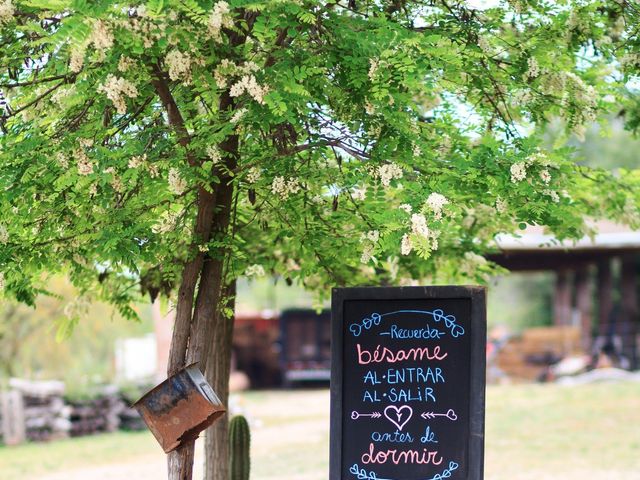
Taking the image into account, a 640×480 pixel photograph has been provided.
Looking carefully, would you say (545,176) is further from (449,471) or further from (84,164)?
(84,164)

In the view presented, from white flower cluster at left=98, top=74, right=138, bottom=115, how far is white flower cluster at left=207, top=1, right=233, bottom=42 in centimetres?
56

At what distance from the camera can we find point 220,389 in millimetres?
7898

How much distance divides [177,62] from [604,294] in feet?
75.3

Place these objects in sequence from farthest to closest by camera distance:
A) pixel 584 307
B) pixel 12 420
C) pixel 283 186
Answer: pixel 584 307
pixel 12 420
pixel 283 186

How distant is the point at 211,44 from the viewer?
202 inches

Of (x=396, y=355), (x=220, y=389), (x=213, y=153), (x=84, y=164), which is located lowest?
(x=220, y=389)

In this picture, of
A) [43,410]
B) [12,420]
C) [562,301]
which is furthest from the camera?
[562,301]

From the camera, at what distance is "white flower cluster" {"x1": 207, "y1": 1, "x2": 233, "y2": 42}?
4.70m

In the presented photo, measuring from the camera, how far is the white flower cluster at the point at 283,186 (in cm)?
575

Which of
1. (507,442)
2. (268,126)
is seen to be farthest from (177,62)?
(507,442)

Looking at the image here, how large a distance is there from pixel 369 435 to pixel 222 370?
214 centimetres

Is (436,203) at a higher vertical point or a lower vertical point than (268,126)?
lower

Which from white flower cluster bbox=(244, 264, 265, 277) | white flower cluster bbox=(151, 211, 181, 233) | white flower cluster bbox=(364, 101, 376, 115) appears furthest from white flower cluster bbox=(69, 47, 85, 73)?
white flower cluster bbox=(244, 264, 265, 277)

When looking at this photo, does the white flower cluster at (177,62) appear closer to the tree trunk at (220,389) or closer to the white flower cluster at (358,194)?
the white flower cluster at (358,194)
